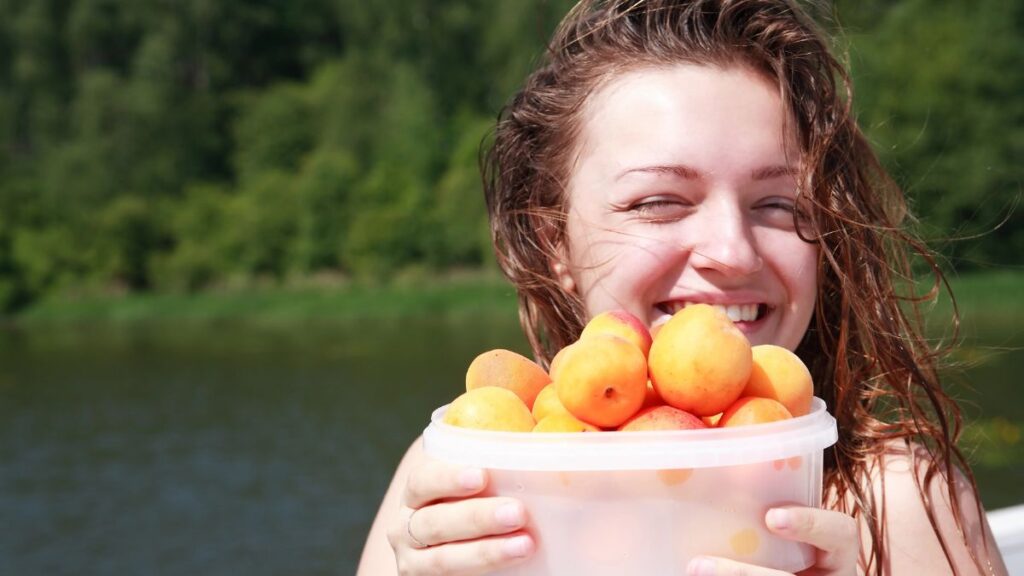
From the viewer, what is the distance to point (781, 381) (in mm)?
1327

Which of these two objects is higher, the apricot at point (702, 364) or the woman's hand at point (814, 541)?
the apricot at point (702, 364)

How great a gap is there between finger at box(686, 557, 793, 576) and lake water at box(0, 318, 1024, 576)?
12.1 ft

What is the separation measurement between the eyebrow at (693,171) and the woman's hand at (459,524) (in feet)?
2.14

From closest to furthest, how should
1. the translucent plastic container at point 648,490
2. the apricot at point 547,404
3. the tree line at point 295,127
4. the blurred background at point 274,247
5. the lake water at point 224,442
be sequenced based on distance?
1. the translucent plastic container at point 648,490
2. the apricot at point 547,404
3. the lake water at point 224,442
4. the blurred background at point 274,247
5. the tree line at point 295,127

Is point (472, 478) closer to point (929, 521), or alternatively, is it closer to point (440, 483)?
point (440, 483)

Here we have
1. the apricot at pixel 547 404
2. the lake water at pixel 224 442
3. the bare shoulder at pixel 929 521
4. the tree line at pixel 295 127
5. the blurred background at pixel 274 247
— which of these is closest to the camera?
the apricot at pixel 547 404

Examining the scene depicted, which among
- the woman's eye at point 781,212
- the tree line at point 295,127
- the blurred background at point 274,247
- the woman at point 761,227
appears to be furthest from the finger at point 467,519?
the tree line at point 295,127

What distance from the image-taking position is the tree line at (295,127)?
1065 inches

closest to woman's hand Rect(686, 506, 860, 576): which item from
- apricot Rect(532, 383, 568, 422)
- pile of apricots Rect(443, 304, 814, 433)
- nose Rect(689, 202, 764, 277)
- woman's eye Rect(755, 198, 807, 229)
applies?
pile of apricots Rect(443, 304, 814, 433)

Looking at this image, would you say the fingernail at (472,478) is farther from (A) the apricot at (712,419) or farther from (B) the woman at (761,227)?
(B) the woman at (761,227)

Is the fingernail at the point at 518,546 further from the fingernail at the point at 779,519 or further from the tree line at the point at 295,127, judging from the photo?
the tree line at the point at 295,127

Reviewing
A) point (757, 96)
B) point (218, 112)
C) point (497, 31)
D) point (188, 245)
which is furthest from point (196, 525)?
point (218, 112)

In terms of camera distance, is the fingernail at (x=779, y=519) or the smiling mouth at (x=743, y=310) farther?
the smiling mouth at (x=743, y=310)

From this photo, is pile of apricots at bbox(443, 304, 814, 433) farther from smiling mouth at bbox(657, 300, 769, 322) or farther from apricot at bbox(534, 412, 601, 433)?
smiling mouth at bbox(657, 300, 769, 322)
